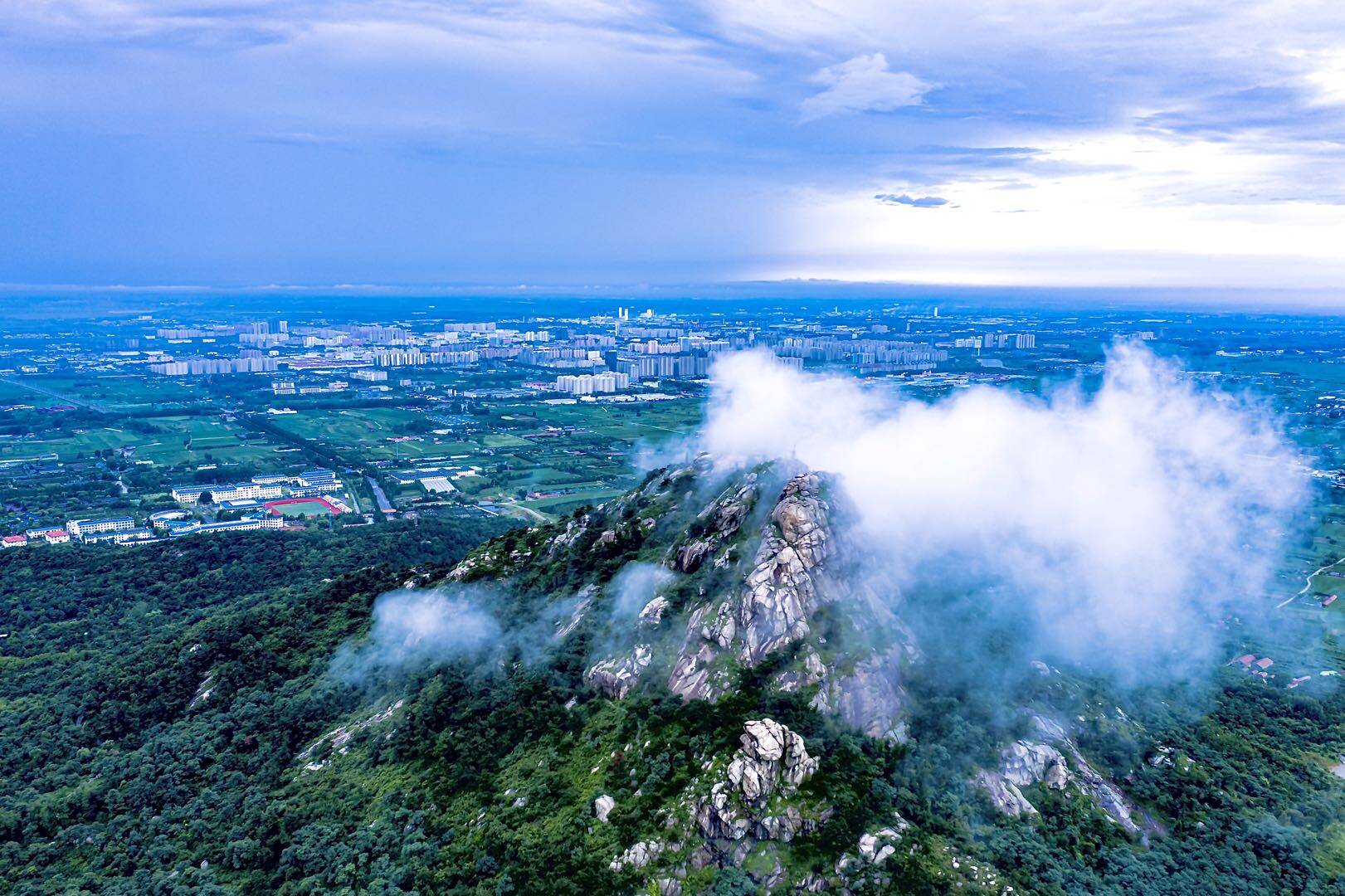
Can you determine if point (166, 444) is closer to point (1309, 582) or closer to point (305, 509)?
point (305, 509)

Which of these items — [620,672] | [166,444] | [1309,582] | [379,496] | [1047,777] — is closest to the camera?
[1047,777]

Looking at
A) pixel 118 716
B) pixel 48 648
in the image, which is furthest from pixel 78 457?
pixel 118 716

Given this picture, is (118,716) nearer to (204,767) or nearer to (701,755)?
(204,767)

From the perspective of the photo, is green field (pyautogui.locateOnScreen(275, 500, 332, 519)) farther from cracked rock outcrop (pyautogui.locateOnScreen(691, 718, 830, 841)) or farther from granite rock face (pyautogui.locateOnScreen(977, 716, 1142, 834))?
granite rock face (pyautogui.locateOnScreen(977, 716, 1142, 834))

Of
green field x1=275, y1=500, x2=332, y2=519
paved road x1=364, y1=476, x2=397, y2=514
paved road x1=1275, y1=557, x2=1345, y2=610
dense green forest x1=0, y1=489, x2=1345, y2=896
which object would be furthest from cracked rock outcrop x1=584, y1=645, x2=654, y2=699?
paved road x1=364, y1=476, x2=397, y2=514

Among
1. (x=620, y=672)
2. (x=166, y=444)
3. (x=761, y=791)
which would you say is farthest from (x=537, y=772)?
(x=166, y=444)
